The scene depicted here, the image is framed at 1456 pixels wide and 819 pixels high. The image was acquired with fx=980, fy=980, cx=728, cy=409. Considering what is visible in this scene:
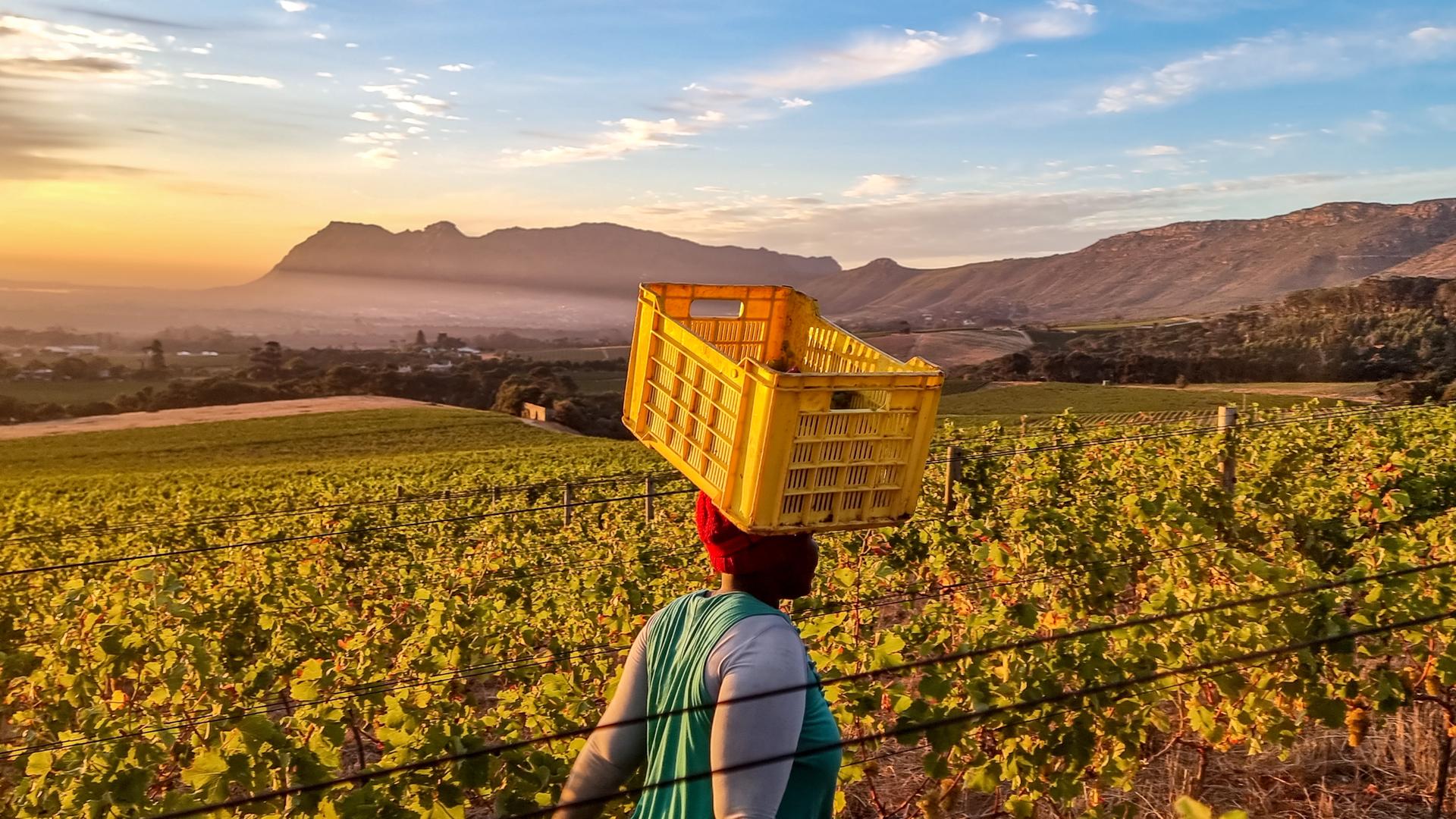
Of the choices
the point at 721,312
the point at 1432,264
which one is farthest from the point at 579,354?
the point at 1432,264

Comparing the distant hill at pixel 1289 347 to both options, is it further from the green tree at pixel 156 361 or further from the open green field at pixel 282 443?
the green tree at pixel 156 361

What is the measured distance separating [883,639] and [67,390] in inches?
4153

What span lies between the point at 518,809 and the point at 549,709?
37.2 inches

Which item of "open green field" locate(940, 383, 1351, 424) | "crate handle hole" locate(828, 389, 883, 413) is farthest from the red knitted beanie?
"open green field" locate(940, 383, 1351, 424)

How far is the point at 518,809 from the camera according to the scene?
9.67ft

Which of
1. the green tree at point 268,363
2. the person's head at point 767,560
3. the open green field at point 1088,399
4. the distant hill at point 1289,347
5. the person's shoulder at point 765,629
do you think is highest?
the distant hill at point 1289,347

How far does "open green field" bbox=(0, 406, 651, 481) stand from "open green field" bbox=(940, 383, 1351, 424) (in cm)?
2579

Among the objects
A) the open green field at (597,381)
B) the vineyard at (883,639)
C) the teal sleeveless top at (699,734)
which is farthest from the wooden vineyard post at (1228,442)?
the open green field at (597,381)

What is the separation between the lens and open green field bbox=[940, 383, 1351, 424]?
61.0 m

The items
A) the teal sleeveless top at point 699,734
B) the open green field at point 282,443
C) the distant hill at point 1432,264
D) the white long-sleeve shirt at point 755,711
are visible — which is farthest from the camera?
the distant hill at point 1432,264

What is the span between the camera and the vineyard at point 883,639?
3178mm

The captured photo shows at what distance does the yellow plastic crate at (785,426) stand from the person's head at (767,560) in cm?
3

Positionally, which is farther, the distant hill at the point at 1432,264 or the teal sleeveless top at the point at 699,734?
the distant hill at the point at 1432,264

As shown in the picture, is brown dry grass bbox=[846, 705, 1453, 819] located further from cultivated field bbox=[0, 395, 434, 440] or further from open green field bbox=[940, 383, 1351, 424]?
cultivated field bbox=[0, 395, 434, 440]
